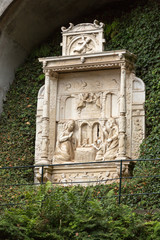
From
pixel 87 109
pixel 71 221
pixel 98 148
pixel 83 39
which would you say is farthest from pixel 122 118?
pixel 71 221

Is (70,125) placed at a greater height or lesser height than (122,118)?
lesser

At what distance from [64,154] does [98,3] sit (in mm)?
4693

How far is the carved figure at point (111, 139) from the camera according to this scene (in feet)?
51.6

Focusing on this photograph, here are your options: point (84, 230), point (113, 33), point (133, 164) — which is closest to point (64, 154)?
point (133, 164)

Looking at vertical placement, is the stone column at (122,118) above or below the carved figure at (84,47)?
below

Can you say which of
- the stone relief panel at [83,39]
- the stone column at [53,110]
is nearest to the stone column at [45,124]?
the stone column at [53,110]

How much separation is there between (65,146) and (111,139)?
49.1 inches

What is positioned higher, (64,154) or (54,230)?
(64,154)

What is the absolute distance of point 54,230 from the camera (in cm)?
1011

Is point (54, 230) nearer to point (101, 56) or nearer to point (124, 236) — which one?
point (124, 236)

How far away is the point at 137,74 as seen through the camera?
16609 millimetres

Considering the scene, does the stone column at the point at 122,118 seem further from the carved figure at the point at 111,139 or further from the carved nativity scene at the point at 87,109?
the carved figure at the point at 111,139

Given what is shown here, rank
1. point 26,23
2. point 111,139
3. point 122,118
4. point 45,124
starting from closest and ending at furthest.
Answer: point 122,118 → point 111,139 → point 45,124 → point 26,23

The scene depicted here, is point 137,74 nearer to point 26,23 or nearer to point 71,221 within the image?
point 26,23
